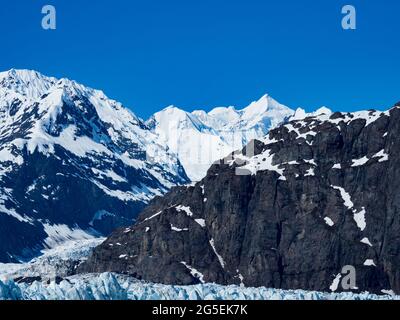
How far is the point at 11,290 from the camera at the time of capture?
194 m
